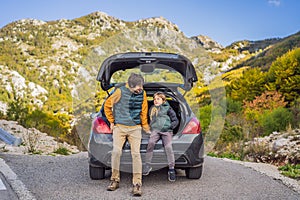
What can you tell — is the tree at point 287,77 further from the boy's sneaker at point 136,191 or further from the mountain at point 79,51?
the boy's sneaker at point 136,191

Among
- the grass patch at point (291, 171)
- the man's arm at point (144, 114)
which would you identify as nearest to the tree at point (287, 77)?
the grass patch at point (291, 171)

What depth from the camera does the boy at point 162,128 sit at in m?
5.25

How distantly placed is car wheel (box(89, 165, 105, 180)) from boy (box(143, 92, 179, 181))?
739mm

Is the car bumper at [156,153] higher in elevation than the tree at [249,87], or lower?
lower

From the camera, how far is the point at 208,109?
6953 millimetres

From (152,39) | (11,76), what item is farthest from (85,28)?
(152,39)

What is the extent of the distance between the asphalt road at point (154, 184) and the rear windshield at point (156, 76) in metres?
1.56

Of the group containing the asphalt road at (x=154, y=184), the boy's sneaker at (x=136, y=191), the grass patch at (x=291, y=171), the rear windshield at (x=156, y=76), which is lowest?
the grass patch at (x=291, y=171)

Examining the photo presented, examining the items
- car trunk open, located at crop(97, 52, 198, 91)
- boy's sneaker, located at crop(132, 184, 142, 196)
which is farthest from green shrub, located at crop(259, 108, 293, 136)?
boy's sneaker, located at crop(132, 184, 142, 196)

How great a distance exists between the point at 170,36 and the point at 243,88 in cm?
3967

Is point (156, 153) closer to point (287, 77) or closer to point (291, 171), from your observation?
point (291, 171)

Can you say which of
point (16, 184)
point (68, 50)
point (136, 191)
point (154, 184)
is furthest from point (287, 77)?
point (68, 50)

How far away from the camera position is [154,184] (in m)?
5.59

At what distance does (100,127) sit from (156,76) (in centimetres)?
172
